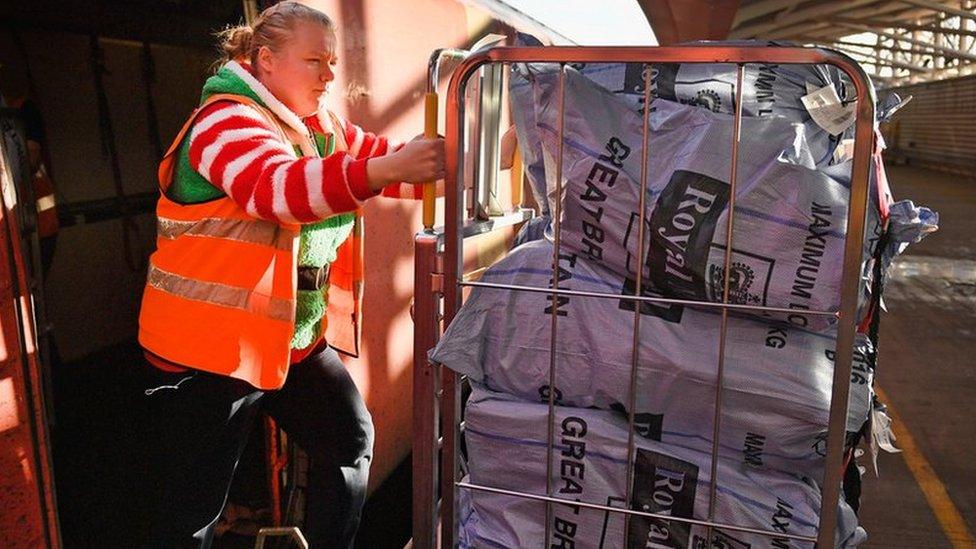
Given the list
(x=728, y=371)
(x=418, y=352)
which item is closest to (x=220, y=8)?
(x=418, y=352)

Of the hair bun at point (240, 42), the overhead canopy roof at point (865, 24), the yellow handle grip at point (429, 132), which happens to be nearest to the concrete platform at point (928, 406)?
the yellow handle grip at point (429, 132)

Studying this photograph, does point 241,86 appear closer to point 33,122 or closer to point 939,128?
point 33,122

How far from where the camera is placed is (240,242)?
73.3 inches

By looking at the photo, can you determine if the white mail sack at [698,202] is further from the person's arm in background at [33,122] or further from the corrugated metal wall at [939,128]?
the corrugated metal wall at [939,128]

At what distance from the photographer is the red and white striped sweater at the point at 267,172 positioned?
5.65 feet

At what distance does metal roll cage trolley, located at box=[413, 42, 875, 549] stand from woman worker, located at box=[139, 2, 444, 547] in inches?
6.4

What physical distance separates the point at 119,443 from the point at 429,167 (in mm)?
2826

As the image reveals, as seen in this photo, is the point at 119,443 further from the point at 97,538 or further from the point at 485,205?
the point at 485,205

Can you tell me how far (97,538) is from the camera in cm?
300

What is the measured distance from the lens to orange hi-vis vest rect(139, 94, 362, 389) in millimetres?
1860

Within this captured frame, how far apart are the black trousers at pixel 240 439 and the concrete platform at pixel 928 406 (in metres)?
2.21

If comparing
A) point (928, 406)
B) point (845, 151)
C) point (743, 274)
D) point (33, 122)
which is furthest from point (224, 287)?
point (928, 406)

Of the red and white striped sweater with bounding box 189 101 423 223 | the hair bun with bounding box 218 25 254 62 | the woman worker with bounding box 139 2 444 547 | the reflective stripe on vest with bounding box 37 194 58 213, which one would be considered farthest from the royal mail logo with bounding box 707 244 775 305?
the reflective stripe on vest with bounding box 37 194 58 213

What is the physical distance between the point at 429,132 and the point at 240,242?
52cm
